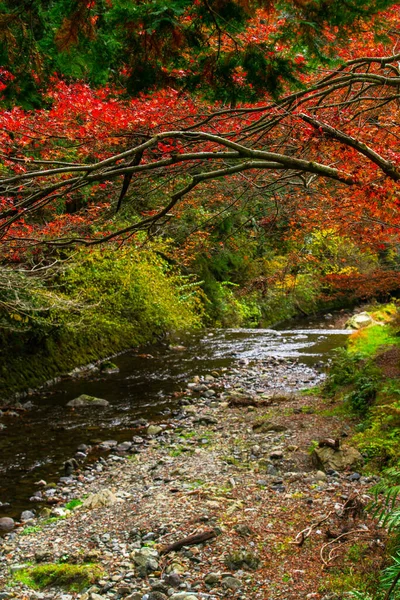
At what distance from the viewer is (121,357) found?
13.7 meters

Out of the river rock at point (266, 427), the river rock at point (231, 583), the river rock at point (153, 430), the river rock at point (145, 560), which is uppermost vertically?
the river rock at point (231, 583)

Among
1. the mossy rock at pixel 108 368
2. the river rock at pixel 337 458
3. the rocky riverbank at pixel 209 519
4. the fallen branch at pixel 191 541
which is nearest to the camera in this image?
the rocky riverbank at pixel 209 519

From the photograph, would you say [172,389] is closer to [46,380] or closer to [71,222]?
[46,380]

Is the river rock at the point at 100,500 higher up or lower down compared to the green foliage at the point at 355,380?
higher up

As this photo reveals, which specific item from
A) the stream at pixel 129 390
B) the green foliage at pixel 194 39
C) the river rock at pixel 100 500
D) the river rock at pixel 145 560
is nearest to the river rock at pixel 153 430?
the stream at pixel 129 390

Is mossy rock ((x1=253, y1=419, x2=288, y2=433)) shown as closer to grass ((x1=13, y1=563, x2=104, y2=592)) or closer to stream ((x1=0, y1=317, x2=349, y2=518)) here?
stream ((x1=0, y1=317, x2=349, y2=518))

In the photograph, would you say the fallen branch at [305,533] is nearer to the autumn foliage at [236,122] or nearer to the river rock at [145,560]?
the river rock at [145,560]

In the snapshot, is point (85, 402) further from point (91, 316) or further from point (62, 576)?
point (62, 576)

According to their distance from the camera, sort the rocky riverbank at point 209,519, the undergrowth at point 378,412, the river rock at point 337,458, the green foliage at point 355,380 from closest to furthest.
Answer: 1. the undergrowth at point 378,412
2. the rocky riverbank at point 209,519
3. the river rock at point 337,458
4. the green foliage at point 355,380

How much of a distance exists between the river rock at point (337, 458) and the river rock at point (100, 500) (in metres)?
2.46

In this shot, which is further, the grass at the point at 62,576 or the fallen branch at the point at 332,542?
the grass at the point at 62,576

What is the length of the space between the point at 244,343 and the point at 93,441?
892 centimetres

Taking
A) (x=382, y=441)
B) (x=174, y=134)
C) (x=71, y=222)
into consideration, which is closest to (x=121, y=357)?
(x=71, y=222)

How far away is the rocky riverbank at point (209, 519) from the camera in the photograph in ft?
12.4
